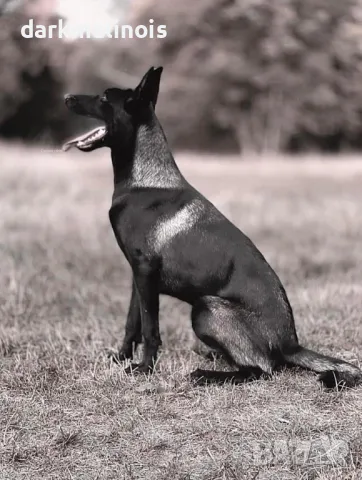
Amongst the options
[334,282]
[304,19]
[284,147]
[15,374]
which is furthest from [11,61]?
[15,374]

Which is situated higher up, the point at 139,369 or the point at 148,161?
the point at 148,161

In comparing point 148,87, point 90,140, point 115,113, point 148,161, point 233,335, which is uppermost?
point 148,87

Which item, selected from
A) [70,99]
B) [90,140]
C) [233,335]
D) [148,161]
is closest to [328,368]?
[233,335]

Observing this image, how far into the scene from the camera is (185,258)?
3982mm

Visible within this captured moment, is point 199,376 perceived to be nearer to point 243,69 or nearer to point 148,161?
point 148,161

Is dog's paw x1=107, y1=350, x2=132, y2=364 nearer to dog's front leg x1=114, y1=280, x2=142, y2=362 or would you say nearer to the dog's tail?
dog's front leg x1=114, y1=280, x2=142, y2=362

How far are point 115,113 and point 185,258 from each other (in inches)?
35.2

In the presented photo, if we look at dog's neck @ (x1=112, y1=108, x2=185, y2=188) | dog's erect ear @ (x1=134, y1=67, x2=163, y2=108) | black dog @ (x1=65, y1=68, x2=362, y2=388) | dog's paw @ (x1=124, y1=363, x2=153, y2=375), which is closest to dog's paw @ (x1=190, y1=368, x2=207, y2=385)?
black dog @ (x1=65, y1=68, x2=362, y2=388)

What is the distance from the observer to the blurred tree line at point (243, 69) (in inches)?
1308

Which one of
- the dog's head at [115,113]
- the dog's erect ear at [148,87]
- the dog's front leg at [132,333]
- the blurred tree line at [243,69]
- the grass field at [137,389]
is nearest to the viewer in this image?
the grass field at [137,389]

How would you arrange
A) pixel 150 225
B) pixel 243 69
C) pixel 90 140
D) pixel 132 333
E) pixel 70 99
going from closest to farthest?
1. pixel 150 225
2. pixel 90 140
3. pixel 70 99
4. pixel 132 333
5. pixel 243 69

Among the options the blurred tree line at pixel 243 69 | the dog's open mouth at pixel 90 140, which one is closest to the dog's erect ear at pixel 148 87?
the dog's open mouth at pixel 90 140

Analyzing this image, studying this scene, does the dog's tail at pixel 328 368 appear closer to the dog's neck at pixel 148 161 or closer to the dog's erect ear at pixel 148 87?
the dog's neck at pixel 148 161

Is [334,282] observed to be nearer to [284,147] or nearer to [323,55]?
[323,55]
